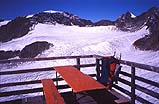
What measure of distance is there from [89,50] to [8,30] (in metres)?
45.8

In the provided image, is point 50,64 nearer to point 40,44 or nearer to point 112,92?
point 40,44

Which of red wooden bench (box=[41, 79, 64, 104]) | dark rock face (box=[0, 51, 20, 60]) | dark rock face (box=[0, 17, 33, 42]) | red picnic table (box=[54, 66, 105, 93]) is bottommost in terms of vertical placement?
red wooden bench (box=[41, 79, 64, 104])

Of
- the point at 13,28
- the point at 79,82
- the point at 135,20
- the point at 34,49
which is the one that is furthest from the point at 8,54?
the point at 135,20

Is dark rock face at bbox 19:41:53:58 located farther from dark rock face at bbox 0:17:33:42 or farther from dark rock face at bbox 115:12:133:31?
dark rock face at bbox 115:12:133:31

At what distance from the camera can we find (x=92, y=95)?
6.87 m

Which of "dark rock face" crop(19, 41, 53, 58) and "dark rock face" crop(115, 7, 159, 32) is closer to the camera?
"dark rock face" crop(19, 41, 53, 58)

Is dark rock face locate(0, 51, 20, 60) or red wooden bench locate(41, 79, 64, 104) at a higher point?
dark rock face locate(0, 51, 20, 60)

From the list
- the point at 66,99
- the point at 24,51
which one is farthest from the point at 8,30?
the point at 66,99

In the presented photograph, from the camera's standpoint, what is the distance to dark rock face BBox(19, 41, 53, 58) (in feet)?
104

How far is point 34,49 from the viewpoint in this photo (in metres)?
34.0

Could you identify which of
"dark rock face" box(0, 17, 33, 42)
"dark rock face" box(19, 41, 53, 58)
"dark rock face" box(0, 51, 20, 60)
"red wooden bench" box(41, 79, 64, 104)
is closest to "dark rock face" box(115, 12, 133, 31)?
"dark rock face" box(0, 17, 33, 42)

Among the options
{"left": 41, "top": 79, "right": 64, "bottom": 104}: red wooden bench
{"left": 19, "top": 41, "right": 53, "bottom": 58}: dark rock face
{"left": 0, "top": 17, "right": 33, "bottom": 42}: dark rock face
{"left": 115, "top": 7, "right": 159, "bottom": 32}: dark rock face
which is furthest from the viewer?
{"left": 0, "top": 17, "right": 33, "bottom": 42}: dark rock face

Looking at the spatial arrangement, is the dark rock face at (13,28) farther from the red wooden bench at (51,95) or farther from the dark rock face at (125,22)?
the red wooden bench at (51,95)

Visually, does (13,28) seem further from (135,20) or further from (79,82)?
(79,82)
